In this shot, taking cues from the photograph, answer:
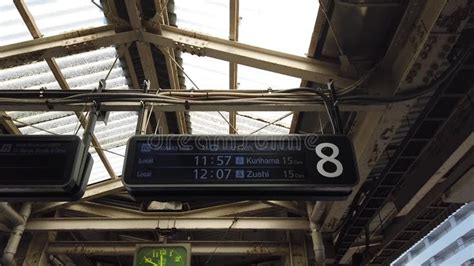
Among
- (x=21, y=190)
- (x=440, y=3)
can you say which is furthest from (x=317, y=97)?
(x=21, y=190)

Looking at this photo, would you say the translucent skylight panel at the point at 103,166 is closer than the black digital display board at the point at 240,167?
No

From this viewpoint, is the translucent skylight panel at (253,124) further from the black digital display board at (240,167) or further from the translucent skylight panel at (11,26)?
the translucent skylight panel at (11,26)

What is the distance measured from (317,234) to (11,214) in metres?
4.44

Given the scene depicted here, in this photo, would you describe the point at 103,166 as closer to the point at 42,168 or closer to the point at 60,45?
the point at 60,45

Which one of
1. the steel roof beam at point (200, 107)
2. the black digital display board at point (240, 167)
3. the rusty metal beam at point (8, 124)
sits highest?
the rusty metal beam at point (8, 124)

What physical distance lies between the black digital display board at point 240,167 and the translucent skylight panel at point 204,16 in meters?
1.60

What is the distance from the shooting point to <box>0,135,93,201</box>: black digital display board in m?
2.61

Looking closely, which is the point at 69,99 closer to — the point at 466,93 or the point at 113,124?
the point at 113,124

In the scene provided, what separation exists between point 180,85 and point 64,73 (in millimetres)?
1367

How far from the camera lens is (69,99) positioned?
3.33 m

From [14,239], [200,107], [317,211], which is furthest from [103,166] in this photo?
[200,107]

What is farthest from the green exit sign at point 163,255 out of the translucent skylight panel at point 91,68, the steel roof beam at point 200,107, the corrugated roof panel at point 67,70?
the steel roof beam at point 200,107

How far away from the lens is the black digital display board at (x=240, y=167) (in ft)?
8.22

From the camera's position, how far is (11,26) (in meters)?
4.05
